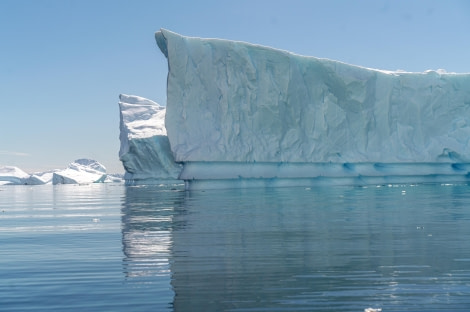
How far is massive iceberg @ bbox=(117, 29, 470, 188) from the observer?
22297mm

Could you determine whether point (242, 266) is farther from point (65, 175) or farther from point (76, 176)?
point (76, 176)

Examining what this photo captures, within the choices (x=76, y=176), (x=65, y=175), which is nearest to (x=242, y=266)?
(x=65, y=175)

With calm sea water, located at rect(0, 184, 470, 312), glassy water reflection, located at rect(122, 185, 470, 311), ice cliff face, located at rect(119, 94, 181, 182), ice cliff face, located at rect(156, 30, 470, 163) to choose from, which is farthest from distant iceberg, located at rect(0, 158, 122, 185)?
glassy water reflection, located at rect(122, 185, 470, 311)

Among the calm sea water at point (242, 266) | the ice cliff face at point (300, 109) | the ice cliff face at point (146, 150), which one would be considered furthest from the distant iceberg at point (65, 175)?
the calm sea water at point (242, 266)

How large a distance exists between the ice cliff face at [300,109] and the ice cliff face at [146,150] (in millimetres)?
13815

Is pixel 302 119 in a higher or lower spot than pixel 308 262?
higher

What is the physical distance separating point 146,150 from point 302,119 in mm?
16407

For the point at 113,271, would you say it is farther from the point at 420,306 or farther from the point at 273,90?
the point at 273,90

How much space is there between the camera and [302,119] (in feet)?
77.7

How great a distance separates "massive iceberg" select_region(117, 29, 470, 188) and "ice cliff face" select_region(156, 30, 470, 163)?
44mm

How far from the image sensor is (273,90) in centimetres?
2311

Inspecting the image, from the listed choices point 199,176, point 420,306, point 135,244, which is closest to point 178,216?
point 135,244

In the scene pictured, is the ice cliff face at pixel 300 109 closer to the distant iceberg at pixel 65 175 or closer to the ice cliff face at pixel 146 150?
the ice cliff face at pixel 146 150

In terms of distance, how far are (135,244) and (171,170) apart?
3258 cm
